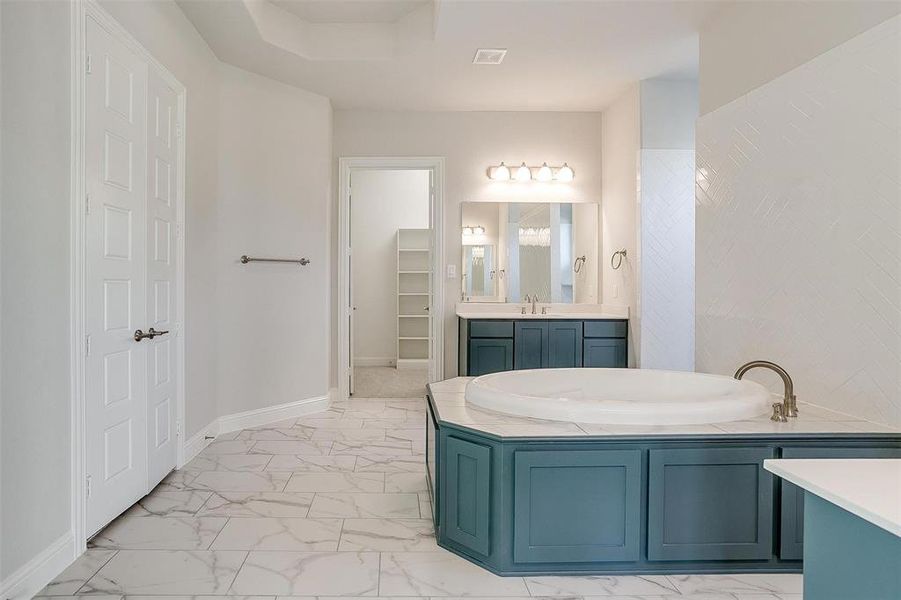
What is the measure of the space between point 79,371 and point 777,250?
119 inches

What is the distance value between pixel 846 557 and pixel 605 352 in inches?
145

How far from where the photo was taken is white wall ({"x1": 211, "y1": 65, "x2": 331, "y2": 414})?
4.14 m

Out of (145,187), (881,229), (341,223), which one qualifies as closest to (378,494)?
(145,187)

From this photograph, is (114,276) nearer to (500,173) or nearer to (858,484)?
(858,484)

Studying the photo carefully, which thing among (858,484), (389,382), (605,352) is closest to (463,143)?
(605,352)

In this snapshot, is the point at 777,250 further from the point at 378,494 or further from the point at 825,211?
the point at 378,494

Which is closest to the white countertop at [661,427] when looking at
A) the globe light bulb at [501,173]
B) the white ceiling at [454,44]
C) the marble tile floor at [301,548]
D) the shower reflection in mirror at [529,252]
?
the marble tile floor at [301,548]

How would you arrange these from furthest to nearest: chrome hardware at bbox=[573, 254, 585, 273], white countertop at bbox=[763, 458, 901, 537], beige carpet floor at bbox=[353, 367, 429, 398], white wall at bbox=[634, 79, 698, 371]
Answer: beige carpet floor at bbox=[353, 367, 429, 398] → chrome hardware at bbox=[573, 254, 585, 273] → white wall at bbox=[634, 79, 698, 371] → white countertop at bbox=[763, 458, 901, 537]

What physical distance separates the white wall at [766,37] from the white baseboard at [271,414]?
344 cm

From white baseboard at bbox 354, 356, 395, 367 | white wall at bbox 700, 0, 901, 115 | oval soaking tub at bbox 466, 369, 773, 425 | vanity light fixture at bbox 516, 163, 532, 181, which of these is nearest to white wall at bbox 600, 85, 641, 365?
vanity light fixture at bbox 516, 163, 532, 181

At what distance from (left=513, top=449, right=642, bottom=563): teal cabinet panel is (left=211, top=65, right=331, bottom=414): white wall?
8.87 ft

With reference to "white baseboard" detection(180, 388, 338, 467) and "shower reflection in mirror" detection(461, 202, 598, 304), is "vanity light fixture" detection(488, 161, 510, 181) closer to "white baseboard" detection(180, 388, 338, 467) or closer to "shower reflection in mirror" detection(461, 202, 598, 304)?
"shower reflection in mirror" detection(461, 202, 598, 304)

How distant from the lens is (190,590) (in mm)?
2016
